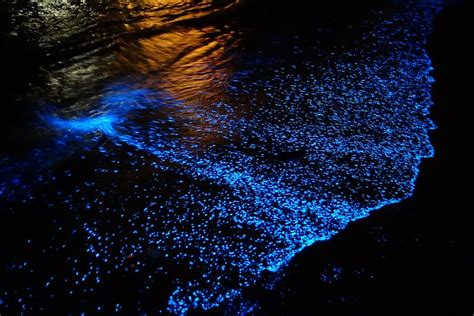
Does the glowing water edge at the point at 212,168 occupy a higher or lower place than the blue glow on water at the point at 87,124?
lower

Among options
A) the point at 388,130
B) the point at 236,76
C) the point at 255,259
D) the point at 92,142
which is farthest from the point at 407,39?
the point at 92,142

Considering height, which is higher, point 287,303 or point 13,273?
point 13,273

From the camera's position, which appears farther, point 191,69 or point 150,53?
point 150,53

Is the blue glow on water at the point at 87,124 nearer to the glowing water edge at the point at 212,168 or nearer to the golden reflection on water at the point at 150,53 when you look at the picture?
the glowing water edge at the point at 212,168

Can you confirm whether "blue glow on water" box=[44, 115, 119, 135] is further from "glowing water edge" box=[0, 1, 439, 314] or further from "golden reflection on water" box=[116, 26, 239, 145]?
"golden reflection on water" box=[116, 26, 239, 145]

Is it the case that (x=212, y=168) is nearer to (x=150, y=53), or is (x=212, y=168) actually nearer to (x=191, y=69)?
(x=191, y=69)

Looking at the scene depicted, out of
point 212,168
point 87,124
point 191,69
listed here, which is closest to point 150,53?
point 191,69

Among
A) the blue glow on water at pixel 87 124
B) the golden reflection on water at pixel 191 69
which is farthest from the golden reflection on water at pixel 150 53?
the blue glow on water at pixel 87 124

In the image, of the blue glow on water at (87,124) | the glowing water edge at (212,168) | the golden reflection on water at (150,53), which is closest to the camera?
the glowing water edge at (212,168)

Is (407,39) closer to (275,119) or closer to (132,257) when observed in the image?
(275,119)
